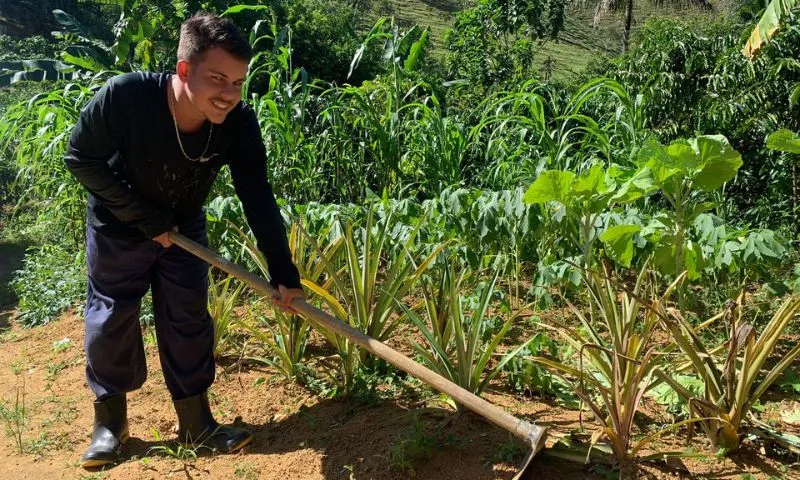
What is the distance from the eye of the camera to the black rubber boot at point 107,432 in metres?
2.31

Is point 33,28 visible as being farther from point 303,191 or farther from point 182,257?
point 182,257

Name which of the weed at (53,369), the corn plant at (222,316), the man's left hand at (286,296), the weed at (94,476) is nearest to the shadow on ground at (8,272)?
the weed at (53,369)

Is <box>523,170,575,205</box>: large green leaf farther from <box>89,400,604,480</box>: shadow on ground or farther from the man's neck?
the man's neck

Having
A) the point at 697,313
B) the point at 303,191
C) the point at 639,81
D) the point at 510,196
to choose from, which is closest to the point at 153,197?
the point at 510,196

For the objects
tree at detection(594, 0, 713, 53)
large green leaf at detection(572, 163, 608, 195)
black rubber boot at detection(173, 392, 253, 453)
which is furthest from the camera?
tree at detection(594, 0, 713, 53)

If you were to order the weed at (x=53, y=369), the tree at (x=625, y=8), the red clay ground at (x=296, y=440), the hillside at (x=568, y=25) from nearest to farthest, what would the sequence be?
1. the red clay ground at (x=296, y=440)
2. the weed at (x=53, y=369)
3. the tree at (x=625, y=8)
4. the hillside at (x=568, y=25)

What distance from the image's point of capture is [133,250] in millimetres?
2307

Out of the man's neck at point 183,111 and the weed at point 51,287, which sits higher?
the man's neck at point 183,111

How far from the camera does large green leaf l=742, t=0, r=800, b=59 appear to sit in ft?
15.2

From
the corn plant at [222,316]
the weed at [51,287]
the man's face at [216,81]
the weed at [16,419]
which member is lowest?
the weed at [51,287]

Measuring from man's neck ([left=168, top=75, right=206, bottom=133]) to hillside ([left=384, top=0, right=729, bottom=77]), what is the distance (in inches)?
1301

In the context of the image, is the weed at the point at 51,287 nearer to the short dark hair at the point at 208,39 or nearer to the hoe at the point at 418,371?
the hoe at the point at 418,371

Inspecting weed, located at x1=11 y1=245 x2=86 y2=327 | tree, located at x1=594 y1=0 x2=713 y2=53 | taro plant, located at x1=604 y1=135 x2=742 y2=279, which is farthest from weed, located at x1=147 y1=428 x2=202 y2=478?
tree, located at x1=594 y1=0 x2=713 y2=53

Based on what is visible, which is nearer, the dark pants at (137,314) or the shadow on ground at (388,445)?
the shadow on ground at (388,445)
